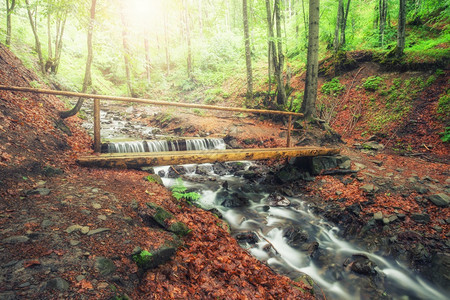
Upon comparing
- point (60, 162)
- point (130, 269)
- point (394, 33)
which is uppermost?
point (394, 33)

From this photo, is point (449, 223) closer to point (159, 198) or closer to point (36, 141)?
point (159, 198)

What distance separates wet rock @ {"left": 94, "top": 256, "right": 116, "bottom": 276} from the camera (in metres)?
2.04

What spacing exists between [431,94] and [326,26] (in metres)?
12.3

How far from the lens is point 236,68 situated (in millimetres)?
22078

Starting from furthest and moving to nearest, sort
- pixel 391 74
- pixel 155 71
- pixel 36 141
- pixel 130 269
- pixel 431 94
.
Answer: pixel 155 71 → pixel 391 74 → pixel 431 94 → pixel 36 141 → pixel 130 269

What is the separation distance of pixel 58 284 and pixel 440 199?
22.7 feet

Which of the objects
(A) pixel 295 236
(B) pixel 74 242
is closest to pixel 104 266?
(B) pixel 74 242

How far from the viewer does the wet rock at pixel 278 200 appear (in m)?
6.52

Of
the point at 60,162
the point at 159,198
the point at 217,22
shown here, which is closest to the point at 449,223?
the point at 159,198

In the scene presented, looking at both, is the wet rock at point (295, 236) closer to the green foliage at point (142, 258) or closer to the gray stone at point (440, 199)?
the gray stone at point (440, 199)

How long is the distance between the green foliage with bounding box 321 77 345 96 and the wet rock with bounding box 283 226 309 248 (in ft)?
32.2

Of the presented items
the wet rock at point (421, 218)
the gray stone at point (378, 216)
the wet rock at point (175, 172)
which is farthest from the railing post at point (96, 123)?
the wet rock at point (421, 218)

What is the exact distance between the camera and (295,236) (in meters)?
5.03

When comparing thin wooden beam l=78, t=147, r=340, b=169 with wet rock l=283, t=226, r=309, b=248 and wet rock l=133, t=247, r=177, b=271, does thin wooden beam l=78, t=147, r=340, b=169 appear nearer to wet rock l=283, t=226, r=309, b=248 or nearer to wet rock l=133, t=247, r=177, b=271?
wet rock l=283, t=226, r=309, b=248
